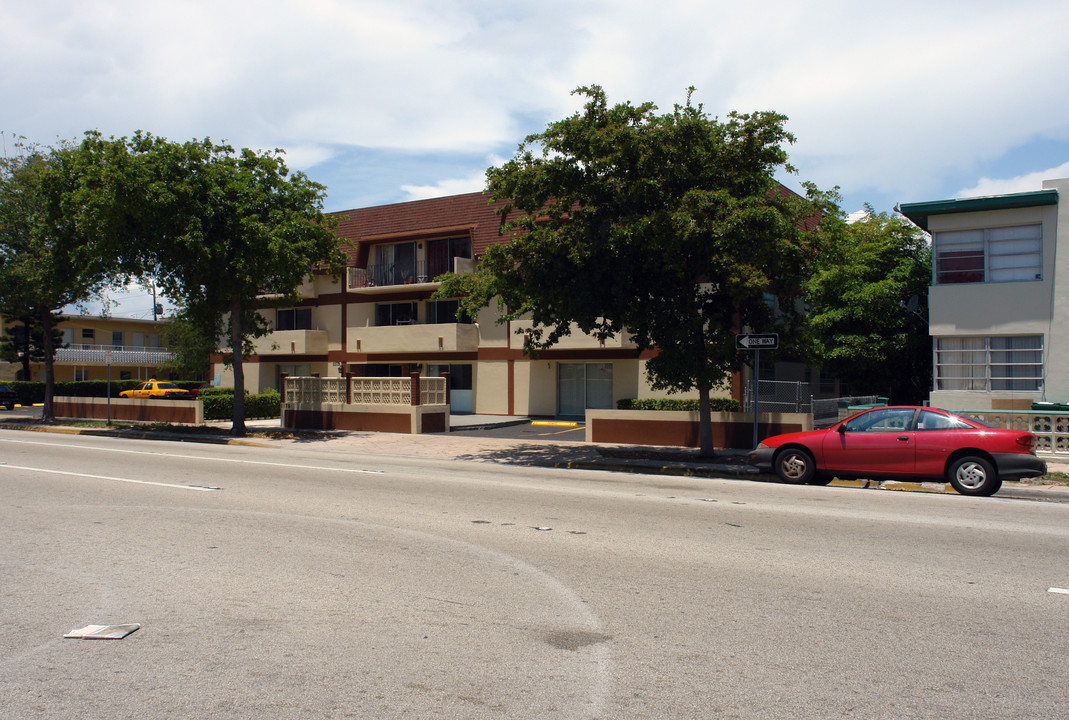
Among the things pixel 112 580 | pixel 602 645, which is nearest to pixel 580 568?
pixel 602 645

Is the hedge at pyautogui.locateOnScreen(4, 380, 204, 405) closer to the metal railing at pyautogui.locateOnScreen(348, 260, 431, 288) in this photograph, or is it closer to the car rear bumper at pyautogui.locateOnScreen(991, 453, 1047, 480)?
the metal railing at pyautogui.locateOnScreen(348, 260, 431, 288)

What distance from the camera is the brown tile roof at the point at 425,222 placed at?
112 ft

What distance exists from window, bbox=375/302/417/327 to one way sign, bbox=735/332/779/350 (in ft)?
72.9

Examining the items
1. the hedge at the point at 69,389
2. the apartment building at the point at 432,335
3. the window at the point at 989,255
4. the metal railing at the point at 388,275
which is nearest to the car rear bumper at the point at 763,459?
the window at the point at 989,255

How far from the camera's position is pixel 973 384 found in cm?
2298

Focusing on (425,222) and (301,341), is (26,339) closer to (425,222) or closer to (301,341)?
(301,341)

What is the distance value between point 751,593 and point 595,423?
50.5 ft

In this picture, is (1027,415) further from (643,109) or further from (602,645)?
(602,645)

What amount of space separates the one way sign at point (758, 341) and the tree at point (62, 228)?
54.9ft

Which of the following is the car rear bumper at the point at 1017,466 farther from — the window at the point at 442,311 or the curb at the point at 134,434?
the window at the point at 442,311

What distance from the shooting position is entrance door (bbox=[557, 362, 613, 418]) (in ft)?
107

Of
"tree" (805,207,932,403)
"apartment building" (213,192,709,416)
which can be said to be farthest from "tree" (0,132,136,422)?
"tree" (805,207,932,403)

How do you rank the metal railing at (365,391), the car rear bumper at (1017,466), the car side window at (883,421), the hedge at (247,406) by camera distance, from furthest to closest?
the hedge at (247,406) < the metal railing at (365,391) < the car side window at (883,421) < the car rear bumper at (1017,466)

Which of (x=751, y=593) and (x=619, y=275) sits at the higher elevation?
(x=619, y=275)
